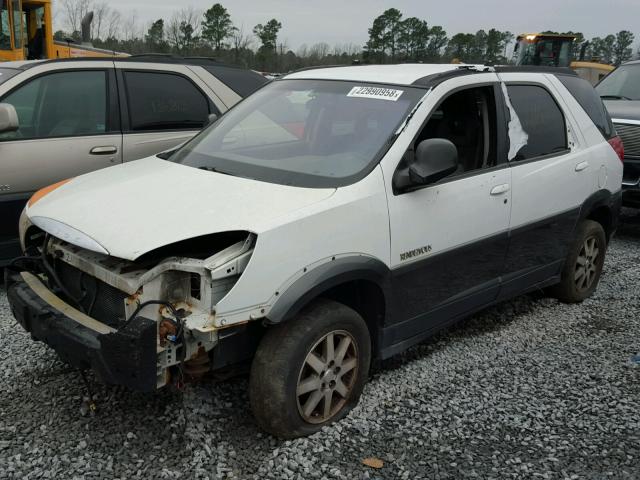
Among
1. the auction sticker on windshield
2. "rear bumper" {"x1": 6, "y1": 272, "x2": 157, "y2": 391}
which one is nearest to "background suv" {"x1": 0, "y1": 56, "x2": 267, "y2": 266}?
"rear bumper" {"x1": 6, "y1": 272, "x2": 157, "y2": 391}

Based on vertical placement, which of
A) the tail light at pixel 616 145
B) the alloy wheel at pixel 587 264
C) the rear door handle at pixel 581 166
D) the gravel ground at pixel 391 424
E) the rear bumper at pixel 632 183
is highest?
the tail light at pixel 616 145

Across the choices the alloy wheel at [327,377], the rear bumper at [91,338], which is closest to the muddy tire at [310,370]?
the alloy wheel at [327,377]

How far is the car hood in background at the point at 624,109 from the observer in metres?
7.72

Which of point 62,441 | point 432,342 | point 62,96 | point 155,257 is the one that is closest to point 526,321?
point 432,342

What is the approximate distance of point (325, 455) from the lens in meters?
3.06

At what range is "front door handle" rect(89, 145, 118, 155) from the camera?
5.27m

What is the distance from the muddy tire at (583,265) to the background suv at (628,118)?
8.32 feet

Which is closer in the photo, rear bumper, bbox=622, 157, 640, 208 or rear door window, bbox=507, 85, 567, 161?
rear door window, bbox=507, 85, 567, 161

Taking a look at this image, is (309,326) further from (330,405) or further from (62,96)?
(62,96)

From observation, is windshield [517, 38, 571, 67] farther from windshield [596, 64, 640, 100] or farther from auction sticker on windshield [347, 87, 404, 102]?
auction sticker on windshield [347, 87, 404, 102]

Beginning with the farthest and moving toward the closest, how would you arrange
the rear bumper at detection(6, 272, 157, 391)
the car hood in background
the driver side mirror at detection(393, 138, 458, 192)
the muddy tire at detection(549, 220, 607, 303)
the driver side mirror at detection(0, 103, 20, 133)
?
1. the car hood in background
2. the muddy tire at detection(549, 220, 607, 303)
3. the driver side mirror at detection(0, 103, 20, 133)
4. the driver side mirror at detection(393, 138, 458, 192)
5. the rear bumper at detection(6, 272, 157, 391)

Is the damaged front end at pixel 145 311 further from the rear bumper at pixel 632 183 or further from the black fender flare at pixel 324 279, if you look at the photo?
the rear bumper at pixel 632 183

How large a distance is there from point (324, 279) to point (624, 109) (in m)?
6.65

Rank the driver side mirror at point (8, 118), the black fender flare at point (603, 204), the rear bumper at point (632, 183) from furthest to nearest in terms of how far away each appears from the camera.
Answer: the rear bumper at point (632, 183)
the black fender flare at point (603, 204)
the driver side mirror at point (8, 118)
